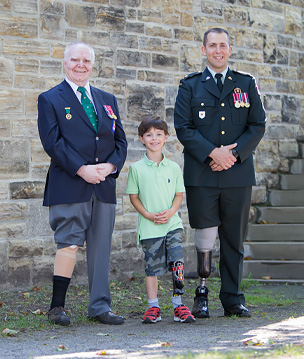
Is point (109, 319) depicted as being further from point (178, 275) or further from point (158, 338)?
point (158, 338)

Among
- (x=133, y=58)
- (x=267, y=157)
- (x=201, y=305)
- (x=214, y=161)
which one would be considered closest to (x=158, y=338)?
(x=201, y=305)

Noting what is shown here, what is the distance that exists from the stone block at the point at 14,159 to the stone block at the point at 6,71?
568 millimetres

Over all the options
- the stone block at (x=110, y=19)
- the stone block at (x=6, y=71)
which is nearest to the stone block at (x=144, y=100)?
the stone block at (x=110, y=19)

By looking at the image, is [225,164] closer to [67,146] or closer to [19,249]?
→ [67,146]

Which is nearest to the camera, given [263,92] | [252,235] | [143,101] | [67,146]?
[67,146]

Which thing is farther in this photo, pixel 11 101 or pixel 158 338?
pixel 11 101

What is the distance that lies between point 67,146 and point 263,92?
15.0 ft

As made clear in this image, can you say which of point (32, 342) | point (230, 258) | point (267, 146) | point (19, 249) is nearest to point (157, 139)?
point (230, 258)

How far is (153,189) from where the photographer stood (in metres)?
4.92

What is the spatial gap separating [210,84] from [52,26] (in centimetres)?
230

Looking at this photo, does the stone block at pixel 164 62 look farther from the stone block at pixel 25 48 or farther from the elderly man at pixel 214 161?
the elderly man at pixel 214 161

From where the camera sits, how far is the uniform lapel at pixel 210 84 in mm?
5023

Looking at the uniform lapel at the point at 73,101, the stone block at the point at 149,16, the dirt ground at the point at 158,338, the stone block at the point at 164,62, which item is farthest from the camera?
the stone block at the point at 164,62

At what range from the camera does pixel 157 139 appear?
4.94 meters
